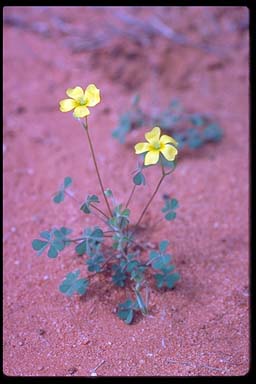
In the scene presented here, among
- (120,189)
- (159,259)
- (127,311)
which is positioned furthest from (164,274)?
(120,189)

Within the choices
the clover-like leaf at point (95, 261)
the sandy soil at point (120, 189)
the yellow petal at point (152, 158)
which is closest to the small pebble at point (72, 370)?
the sandy soil at point (120, 189)

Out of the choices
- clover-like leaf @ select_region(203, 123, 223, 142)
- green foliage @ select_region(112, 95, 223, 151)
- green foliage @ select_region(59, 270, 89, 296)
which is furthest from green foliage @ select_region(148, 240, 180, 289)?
clover-like leaf @ select_region(203, 123, 223, 142)

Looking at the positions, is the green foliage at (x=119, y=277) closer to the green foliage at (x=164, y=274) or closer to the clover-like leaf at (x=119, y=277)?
the clover-like leaf at (x=119, y=277)

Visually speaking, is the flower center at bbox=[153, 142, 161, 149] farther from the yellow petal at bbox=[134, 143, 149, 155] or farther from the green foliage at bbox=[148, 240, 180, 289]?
the green foliage at bbox=[148, 240, 180, 289]

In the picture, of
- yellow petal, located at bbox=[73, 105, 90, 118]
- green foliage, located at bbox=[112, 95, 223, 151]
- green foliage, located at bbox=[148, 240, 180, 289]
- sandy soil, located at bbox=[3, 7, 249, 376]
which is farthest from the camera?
green foliage, located at bbox=[112, 95, 223, 151]
